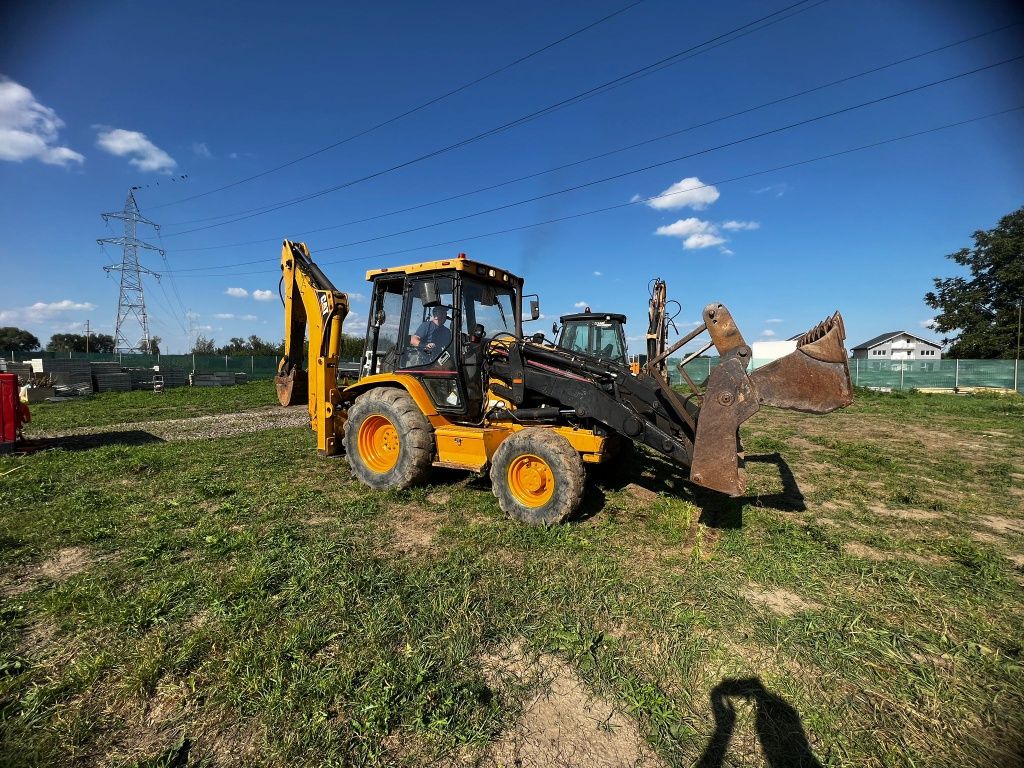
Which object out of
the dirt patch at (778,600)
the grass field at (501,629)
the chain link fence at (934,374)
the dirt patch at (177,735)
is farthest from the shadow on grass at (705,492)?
the chain link fence at (934,374)

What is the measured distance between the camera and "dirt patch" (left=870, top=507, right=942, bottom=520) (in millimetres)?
5160

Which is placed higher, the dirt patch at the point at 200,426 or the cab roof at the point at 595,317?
the cab roof at the point at 595,317

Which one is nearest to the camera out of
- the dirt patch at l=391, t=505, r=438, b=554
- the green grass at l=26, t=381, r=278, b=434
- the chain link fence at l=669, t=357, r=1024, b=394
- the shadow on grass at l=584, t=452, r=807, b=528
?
the dirt patch at l=391, t=505, r=438, b=554

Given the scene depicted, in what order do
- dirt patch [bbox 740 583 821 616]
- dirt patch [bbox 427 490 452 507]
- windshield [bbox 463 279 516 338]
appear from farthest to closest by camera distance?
windshield [bbox 463 279 516 338]
dirt patch [bbox 427 490 452 507]
dirt patch [bbox 740 583 821 616]

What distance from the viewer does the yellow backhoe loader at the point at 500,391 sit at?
3.95m

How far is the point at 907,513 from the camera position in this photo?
5.30 metres

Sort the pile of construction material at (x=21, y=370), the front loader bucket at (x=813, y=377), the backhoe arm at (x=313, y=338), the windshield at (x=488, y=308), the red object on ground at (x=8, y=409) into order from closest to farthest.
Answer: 1. the front loader bucket at (x=813, y=377)
2. the windshield at (x=488, y=308)
3. the backhoe arm at (x=313, y=338)
4. the red object on ground at (x=8, y=409)
5. the pile of construction material at (x=21, y=370)

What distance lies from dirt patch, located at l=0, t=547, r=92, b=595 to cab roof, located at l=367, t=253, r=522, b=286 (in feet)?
14.0

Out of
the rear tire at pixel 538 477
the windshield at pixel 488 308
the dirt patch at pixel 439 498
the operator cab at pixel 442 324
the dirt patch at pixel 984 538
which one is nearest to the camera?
the dirt patch at pixel 984 538

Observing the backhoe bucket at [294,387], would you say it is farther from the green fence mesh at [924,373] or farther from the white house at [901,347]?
the white house at [901,347]

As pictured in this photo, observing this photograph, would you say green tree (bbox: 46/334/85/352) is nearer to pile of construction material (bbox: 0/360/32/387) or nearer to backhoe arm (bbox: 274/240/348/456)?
pile of construction material (bbox: 0/360/32/387)

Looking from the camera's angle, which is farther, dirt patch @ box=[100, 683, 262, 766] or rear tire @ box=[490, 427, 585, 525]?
rear tire @ box=[490, 427, 585, 525]

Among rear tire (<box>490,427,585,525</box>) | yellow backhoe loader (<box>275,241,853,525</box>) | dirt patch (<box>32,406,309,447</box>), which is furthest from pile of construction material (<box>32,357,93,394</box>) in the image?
rear tire (<box>490,427,585,525</box>)

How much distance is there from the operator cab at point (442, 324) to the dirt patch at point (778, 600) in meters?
3.44
